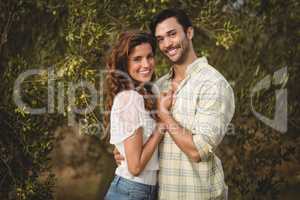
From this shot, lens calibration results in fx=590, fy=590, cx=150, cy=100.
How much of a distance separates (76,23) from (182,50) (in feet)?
5.18

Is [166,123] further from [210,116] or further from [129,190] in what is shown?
[129,190]

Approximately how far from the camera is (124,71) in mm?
4781

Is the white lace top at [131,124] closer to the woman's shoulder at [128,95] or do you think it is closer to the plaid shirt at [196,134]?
the woman's shoulder at [128,95]

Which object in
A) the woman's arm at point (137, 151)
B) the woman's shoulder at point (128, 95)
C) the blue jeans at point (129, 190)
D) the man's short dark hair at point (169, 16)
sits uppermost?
the man's short dark hair at point (169, 16)

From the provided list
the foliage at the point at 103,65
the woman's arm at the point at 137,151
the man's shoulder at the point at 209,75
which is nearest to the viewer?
the woman's arm at the point at 137,151

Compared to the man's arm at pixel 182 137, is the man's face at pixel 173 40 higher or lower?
higher

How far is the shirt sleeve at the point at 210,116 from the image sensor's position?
14.5ft

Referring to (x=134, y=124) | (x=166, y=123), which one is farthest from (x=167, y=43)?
(x=134, y=124)

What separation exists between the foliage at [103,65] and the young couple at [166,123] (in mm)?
1071

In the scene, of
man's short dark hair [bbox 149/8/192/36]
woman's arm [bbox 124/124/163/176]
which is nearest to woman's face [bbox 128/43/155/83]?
man's short dark hair [bbox 149/8/192/36]

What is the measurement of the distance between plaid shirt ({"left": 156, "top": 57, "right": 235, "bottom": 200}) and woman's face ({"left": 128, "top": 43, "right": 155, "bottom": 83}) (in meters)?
0.30

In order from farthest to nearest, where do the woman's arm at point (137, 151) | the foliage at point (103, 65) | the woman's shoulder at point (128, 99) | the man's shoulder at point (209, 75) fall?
the foliage at point (103, 65) → the man's shoulder at point (209, 75) → the woman's shoulder at point (128, 99) → the woman's arm at point (137, 151)

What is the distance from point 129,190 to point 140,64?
103 cm

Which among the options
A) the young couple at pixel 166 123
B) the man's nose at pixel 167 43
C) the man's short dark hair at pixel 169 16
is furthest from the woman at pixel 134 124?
the man's short dark hair at pixel 169 16
